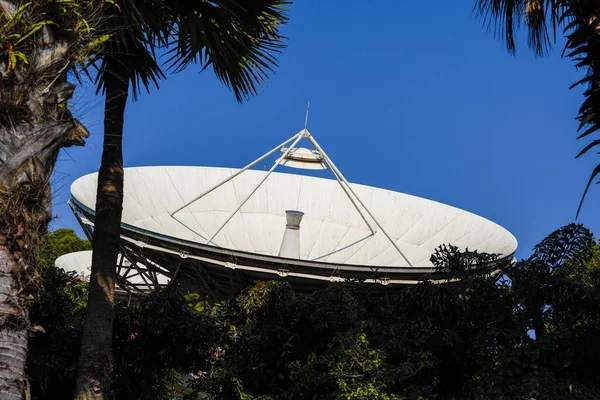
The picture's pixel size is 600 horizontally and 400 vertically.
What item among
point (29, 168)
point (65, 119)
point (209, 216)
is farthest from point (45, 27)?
point (209, 216)

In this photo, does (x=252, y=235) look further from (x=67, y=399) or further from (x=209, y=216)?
(x=67, y=399)

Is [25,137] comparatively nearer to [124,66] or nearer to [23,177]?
[23,177]

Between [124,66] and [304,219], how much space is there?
58.5ft

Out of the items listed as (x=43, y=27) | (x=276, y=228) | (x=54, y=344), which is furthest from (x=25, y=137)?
(x=276, y=228)

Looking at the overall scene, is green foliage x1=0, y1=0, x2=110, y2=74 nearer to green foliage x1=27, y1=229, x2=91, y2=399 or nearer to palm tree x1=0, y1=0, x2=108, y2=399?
palm tree x1=0, y1=0, x2=108, y2=399

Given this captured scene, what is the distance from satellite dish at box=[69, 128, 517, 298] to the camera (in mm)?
18141

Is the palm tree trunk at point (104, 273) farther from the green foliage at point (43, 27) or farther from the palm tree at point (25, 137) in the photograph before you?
the palm tree at point (25, 137)

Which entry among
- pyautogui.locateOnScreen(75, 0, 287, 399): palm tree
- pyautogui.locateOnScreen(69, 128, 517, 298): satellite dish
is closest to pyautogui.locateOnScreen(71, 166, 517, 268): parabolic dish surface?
pyautogui.locateOnScreen(69, 128, 517, 298): satellite dish

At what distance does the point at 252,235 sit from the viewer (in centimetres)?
2569

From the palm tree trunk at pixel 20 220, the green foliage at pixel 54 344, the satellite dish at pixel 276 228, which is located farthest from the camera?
the satellite dish at pixel 276 228

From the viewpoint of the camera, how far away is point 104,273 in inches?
376

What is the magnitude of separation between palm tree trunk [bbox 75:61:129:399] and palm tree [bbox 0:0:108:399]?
4061 millimetres

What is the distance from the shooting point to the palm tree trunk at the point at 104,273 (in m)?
9.27

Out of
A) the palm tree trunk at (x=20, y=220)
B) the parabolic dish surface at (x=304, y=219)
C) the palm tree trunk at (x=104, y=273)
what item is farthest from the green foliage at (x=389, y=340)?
the parabolic dish surface at (x=304, y=219)
